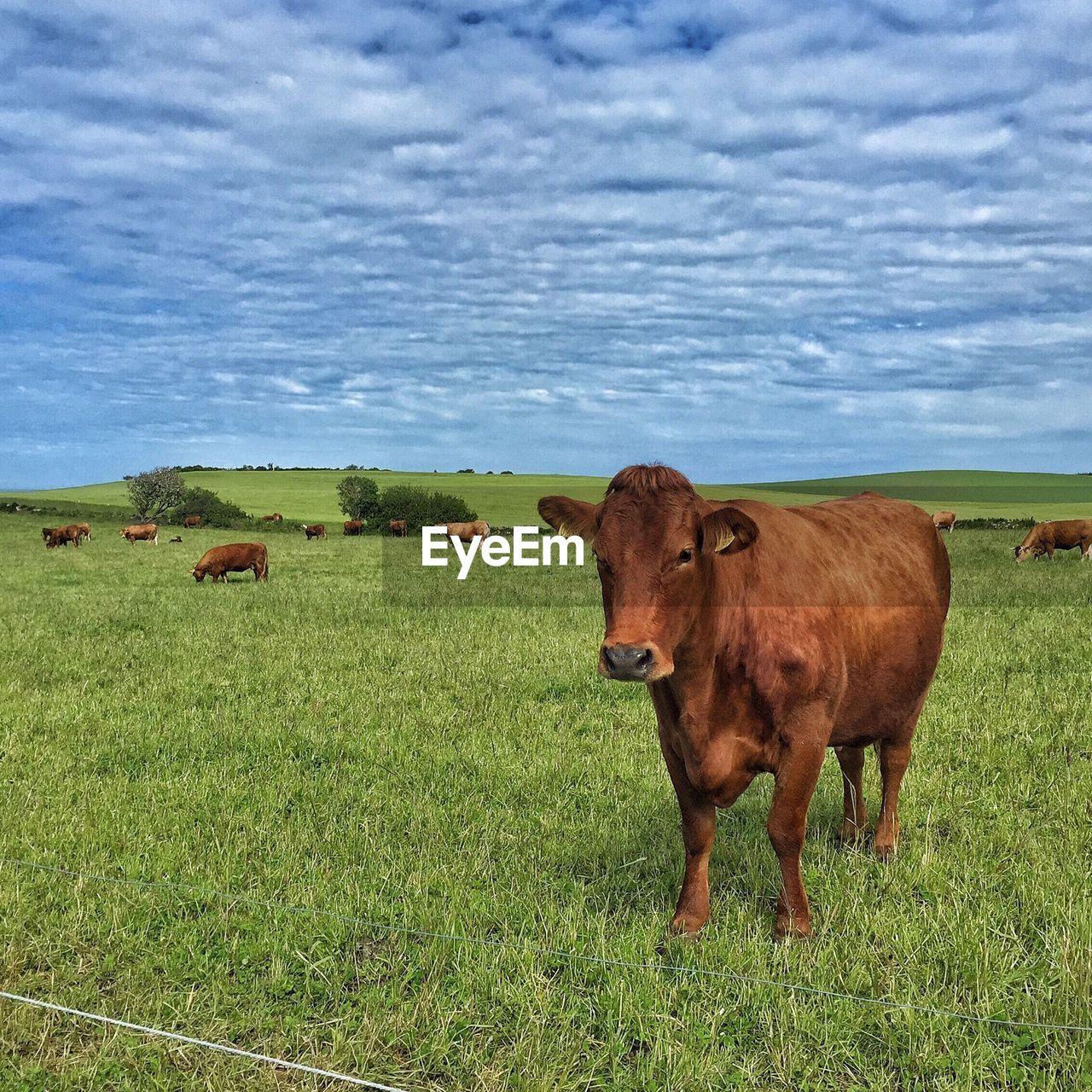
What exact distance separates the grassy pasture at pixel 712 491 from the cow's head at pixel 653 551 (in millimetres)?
46173

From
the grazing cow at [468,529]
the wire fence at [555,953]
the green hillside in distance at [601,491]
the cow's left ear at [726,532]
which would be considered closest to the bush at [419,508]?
the green hillside in distance at [601,491]

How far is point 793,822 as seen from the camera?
4.88 meters

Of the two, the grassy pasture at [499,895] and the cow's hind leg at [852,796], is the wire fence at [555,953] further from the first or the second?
the cow's hind leg at [852,796]

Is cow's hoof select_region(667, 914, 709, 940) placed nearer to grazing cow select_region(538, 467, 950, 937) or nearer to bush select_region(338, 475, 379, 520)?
grazing cow select_region(538, 467, 950, 937)

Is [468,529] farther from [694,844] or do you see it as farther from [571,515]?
[571,515]

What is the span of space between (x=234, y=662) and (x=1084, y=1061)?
37.2 ft

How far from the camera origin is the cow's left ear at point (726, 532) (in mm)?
4379

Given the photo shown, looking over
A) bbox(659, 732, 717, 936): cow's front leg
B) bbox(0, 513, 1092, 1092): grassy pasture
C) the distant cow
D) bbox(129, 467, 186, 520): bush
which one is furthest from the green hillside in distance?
bbox(659, 732, 717, 936): cow's front leg

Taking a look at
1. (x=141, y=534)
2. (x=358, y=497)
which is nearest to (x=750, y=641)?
(x=141, y=534)

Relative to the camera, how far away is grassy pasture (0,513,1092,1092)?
4168 mm

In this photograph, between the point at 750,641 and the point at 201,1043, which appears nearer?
the point at 201,1043

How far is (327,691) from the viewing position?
11.2 meters

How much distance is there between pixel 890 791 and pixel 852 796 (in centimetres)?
33

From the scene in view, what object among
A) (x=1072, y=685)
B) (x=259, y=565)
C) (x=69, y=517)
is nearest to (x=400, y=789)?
(x=1072, y=685)
